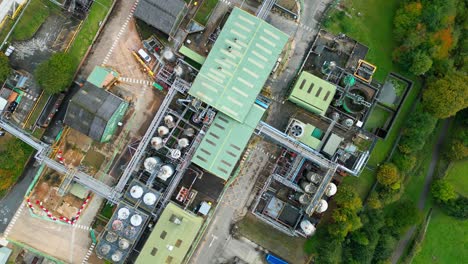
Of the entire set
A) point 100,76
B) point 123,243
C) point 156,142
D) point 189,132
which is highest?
point 100,76

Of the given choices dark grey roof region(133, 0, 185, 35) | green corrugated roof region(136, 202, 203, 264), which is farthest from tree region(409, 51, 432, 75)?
green corrugated roof region(136, 202, 203, 264)

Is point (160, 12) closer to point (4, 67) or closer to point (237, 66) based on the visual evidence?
point (237, 66)

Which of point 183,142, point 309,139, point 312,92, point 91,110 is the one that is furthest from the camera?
point 309,139

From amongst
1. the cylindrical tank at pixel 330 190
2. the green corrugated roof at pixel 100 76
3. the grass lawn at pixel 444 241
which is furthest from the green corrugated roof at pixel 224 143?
the grass lawn at pixel 444 241

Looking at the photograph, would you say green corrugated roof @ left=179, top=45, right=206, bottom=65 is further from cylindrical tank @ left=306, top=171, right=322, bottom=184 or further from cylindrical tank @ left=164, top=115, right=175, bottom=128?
cylindrical tank @ left=306, top=171, right=322, bottom=184

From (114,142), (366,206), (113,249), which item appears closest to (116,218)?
(113,249)

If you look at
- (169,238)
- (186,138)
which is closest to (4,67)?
(186,138)

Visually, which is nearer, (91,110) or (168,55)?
(91,110)
